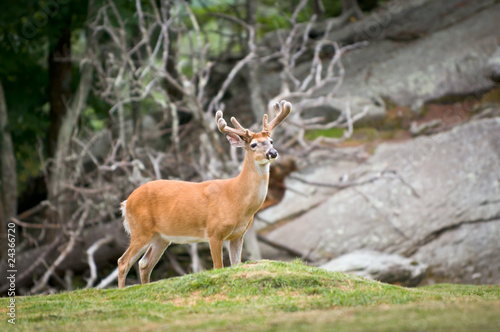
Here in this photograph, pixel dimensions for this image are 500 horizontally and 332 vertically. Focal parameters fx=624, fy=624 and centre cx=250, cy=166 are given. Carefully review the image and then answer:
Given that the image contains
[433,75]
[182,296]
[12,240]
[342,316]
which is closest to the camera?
[342,316]

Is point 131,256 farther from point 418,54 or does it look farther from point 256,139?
point 418,54

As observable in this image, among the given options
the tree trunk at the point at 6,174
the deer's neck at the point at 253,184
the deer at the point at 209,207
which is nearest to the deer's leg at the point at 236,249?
the deer at the point at 209,207

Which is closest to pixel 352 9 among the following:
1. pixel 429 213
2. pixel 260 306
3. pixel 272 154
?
pixel 429 213

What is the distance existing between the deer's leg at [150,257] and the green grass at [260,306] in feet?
2.52

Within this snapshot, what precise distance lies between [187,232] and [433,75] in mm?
11759

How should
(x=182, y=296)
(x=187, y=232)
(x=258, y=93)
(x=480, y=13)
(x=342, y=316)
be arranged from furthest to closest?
(x=480, y=13)
(x=258, y=93)
(x=187, y=232)
(x=182, y=296)
(x=342, y=316)

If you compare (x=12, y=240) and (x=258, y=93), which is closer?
(x=12, y=240)

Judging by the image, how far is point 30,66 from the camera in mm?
17375

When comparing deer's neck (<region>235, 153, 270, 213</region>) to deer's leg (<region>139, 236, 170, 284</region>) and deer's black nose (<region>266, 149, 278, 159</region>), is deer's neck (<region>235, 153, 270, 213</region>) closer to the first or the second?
deer's black nose (<region>266, 149, 278, 159</region>)

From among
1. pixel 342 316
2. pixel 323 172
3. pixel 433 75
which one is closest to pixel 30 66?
pixel 323 172

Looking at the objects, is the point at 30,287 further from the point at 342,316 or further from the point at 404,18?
the point at 404,18

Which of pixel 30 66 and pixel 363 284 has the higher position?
pixel 30 66

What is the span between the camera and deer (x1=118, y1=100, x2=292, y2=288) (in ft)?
25.3

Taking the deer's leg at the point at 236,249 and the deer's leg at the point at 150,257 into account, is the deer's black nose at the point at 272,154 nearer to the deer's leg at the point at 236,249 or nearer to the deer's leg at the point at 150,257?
the deer's leg at the point at 236,249
